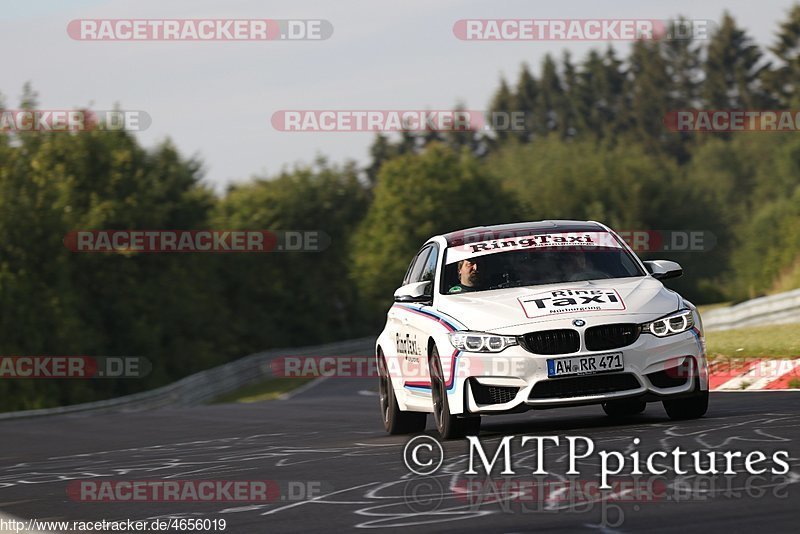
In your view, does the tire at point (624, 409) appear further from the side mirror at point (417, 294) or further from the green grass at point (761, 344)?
the green grass at point (761, 344)

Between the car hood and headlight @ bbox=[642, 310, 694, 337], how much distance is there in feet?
0.16

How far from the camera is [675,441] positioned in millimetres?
10086

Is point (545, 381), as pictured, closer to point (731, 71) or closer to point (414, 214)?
point (414, 214)

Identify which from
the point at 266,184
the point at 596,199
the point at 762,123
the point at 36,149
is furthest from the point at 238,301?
the point at 762,123

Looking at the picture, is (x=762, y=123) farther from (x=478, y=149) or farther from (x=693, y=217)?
(x=478, y=149)

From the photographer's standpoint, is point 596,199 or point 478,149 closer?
point 596,199

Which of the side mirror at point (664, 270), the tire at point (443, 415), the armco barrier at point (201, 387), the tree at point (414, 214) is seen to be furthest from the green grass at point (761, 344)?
the tree at point (414, 214)

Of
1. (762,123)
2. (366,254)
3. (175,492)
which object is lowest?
(175,492)

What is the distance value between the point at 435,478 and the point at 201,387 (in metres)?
35.8

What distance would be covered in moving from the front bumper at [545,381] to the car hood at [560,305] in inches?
8.6

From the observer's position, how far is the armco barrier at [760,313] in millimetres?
26969

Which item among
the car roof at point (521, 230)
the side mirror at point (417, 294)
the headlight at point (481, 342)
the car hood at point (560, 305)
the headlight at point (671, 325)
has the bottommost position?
the headlight at point (481, 342)

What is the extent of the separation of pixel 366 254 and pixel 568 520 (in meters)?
80.9

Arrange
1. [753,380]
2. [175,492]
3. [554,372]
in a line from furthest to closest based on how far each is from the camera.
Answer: [753,380] → [554,372] → [175,492]
